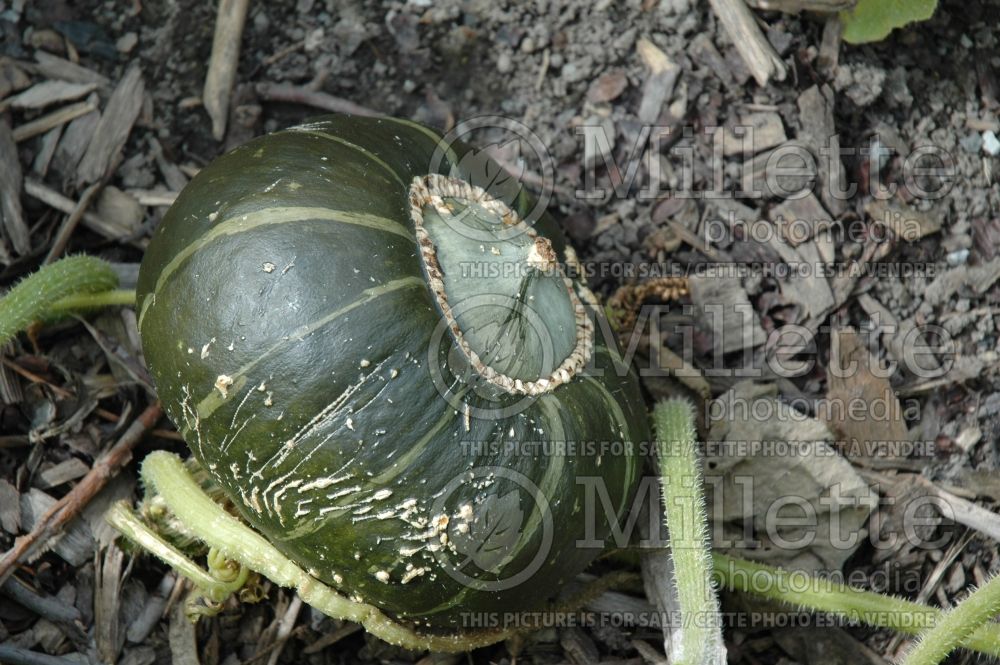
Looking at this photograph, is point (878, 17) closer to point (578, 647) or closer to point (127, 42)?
point (578, 647)

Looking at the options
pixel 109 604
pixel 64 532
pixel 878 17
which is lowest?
pixel 109 604

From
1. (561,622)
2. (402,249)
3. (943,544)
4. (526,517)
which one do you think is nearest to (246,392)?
(402,249)

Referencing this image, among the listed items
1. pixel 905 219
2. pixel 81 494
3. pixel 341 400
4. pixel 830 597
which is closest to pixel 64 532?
pixel 81 494

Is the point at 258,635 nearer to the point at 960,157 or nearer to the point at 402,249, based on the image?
the point at 402,249

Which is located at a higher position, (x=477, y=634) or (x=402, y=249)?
(x=402, y=249)

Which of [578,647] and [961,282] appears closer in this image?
[578,647]

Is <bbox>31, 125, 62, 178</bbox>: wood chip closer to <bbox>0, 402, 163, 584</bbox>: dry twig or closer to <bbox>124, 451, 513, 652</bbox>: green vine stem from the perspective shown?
<bbox>0, 402, 163, 584</bbox>: dry twig
